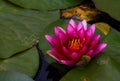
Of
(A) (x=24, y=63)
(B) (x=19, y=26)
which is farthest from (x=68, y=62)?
(B) (x=19, y=26)

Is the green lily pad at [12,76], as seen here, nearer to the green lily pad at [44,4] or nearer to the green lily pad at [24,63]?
the green lily pad at [24,63]

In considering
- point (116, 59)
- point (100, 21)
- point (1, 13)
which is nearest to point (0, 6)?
point (1, 13)

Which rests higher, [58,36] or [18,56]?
[58,36]

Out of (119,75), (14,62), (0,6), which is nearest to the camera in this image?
(119,75)

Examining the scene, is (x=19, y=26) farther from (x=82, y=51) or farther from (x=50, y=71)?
(x=82, y=51)

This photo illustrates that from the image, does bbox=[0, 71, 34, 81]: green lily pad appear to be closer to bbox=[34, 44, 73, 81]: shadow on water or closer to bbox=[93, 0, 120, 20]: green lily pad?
bbox=[34, 44, 73, 81]: shadow on water

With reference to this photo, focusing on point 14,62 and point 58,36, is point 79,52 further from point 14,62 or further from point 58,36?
point 14,62

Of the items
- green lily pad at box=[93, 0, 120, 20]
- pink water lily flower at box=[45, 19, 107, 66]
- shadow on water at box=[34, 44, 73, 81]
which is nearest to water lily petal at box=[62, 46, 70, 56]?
pink water lily flower at box=[45, 19, 107, 66]

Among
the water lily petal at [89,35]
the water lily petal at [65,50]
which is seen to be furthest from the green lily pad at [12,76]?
the water lily petal at [89,35]
